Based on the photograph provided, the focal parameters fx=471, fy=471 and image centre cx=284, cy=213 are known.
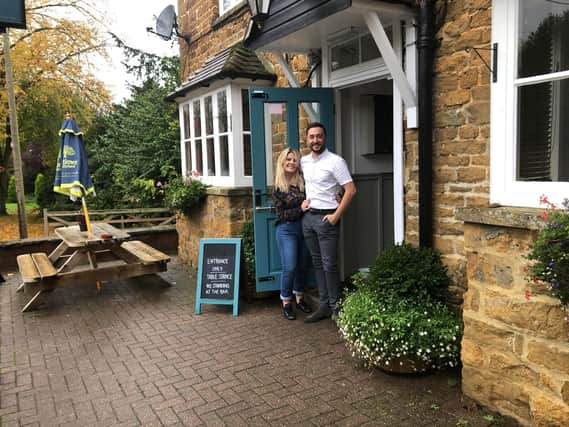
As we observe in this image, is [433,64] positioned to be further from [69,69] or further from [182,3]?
[69,69]

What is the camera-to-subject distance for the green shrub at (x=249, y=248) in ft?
18.7

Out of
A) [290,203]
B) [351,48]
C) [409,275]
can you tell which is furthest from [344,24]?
[409,275]

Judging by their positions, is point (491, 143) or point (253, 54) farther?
point (253, 54)

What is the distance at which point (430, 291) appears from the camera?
3713 mm

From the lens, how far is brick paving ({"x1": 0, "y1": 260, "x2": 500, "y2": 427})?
3174 mm

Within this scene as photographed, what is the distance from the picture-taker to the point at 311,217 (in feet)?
15.4

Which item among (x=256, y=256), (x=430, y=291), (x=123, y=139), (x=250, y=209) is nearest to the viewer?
(x=430, y=291)

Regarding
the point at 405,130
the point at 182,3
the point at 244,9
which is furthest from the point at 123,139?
the point at 405,130

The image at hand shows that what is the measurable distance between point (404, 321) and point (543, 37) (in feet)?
6.82

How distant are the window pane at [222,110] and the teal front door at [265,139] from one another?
1.29 metres

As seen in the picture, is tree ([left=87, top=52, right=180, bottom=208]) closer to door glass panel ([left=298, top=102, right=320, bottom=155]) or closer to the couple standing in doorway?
door glass panel ([left=298, top=102, right=320, bottom=155])

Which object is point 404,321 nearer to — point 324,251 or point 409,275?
point 409,275

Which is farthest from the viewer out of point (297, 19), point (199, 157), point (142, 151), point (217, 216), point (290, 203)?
point (142, 151)

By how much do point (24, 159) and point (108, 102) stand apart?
15.0 m
